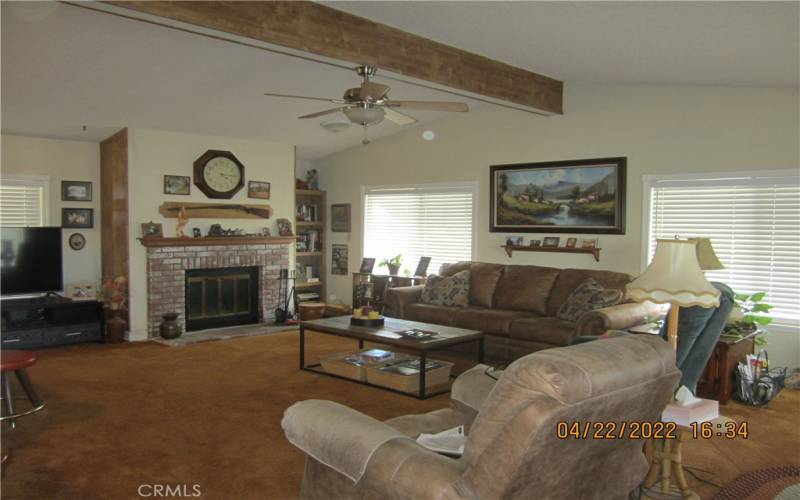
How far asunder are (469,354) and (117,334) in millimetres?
3853

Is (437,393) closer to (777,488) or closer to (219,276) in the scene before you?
(777,488)

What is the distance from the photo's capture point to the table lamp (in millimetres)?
2826

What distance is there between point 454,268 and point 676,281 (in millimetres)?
4277

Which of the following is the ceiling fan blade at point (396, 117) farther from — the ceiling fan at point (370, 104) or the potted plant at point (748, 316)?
the potted plant at point (748, 316)

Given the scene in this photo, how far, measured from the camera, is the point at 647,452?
10.1ft

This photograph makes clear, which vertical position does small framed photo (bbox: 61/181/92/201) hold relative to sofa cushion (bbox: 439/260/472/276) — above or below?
above

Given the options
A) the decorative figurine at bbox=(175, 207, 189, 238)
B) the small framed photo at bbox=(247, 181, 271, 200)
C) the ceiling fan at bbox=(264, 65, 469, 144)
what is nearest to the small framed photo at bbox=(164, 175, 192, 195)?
the decorative figurine at bbox=(175, 207, 189, 238)

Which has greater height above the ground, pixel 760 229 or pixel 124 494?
pixel 760 229

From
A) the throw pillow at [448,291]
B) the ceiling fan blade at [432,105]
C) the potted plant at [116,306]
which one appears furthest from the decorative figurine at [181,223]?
the ceiling fan blade at [432,105]

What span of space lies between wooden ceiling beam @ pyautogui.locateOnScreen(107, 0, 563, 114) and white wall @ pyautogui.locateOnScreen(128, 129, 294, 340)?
3.62 metres

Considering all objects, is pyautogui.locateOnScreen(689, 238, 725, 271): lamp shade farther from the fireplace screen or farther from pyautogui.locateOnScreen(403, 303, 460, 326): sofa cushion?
→ the fireplace screen

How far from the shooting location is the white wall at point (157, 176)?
6.91m

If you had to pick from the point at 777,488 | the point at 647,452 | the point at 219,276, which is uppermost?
the point at 219,276

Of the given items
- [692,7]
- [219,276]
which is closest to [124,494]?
[692,7]
